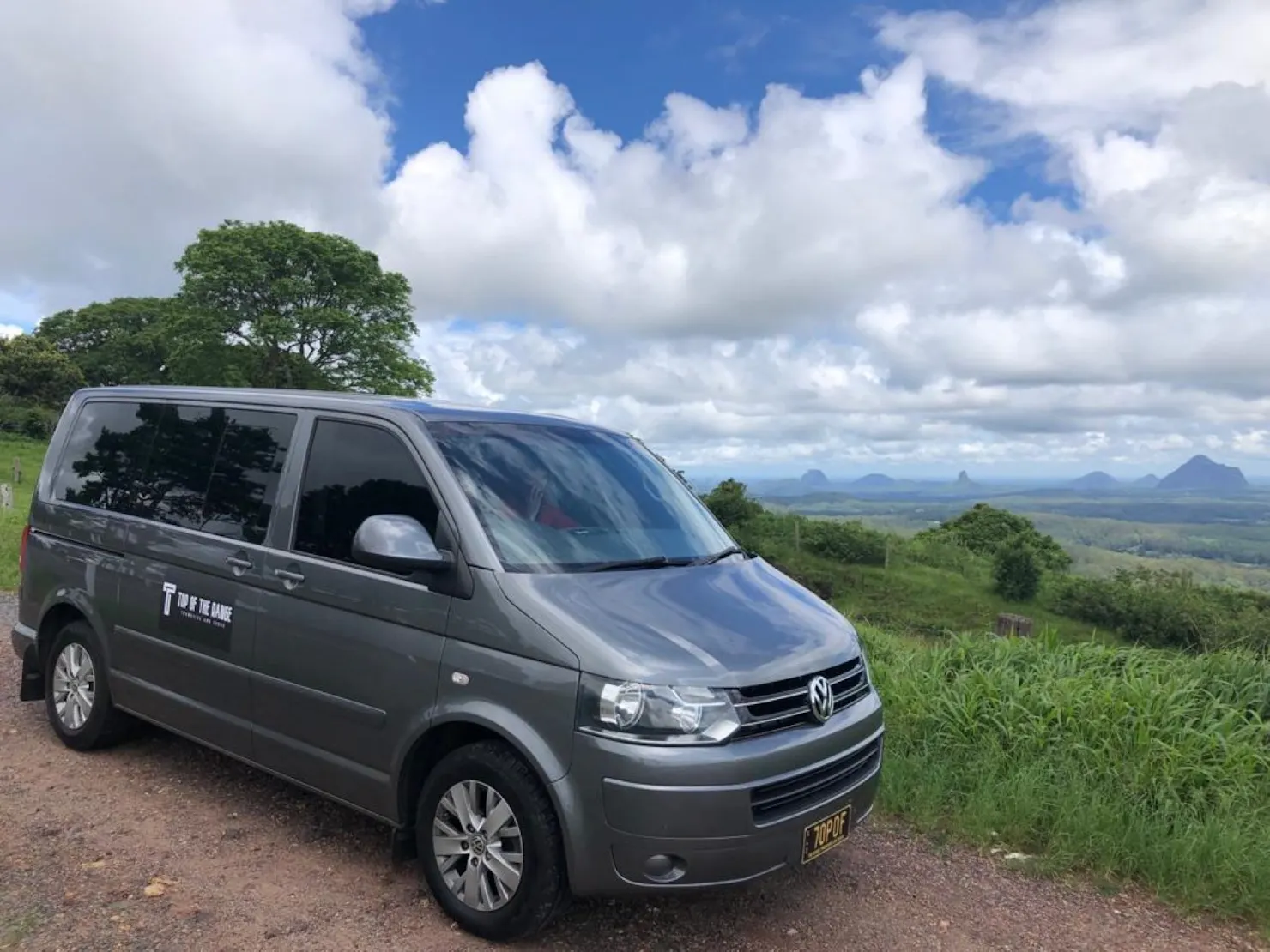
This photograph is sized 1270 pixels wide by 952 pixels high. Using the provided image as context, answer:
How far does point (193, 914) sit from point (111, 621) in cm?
197

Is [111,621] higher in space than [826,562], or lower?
higher

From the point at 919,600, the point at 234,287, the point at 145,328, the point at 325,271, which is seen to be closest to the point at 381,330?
the point at 325,271

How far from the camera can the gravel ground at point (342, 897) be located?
3230 millimetres

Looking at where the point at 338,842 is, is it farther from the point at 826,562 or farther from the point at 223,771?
the point at 826,562

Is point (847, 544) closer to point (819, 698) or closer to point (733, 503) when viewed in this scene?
point (733, 503)

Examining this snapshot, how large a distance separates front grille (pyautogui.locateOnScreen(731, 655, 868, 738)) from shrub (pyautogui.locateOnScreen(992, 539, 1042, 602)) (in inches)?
1834

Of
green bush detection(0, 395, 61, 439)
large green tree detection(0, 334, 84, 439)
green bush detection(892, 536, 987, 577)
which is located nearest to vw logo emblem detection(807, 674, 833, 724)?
green bush detection(0, 395, 61, 439)

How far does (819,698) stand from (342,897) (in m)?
2.02

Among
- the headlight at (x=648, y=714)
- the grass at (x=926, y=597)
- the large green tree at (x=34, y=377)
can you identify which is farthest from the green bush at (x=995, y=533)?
the headlight at (x=648, y=714)

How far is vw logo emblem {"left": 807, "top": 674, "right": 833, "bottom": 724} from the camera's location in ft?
10.5

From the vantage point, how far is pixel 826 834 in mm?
3248

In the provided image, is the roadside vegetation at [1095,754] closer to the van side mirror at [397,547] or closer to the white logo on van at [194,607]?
the van side mirror at [397,547]

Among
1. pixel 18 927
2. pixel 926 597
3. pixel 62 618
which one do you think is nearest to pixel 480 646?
pixel 18 927

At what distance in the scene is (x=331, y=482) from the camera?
12.7ft
